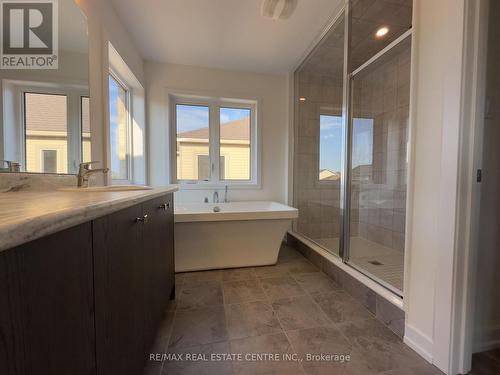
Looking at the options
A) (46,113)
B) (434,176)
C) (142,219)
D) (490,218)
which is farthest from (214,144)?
(490,218)

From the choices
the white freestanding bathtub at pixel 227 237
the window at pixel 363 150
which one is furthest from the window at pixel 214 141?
the window at pixel 363 150

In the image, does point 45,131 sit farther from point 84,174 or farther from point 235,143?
point 235,143

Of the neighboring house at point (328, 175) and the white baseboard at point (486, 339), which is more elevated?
the neighboring house at point (328, 175)

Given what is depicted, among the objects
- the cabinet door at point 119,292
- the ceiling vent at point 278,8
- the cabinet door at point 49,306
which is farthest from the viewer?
the ceiling vent at point 278,8

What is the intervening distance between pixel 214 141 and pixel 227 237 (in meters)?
1.54

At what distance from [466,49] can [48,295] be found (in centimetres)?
167

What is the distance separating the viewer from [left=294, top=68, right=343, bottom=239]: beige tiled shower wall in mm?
2701

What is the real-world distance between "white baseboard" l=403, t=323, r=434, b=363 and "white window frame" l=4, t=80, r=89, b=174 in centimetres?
222

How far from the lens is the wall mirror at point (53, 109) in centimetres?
111

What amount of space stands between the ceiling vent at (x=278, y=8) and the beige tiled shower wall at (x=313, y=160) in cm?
107

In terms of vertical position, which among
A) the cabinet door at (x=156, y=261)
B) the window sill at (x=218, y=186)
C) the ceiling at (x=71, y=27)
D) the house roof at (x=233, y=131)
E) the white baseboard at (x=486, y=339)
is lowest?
the white baseboard at (x=486, y=339)

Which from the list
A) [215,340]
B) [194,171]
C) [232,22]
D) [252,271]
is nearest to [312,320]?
[215,340]

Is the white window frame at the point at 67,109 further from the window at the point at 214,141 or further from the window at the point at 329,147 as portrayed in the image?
the window at the point at 329,147

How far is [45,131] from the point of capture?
127 cm
